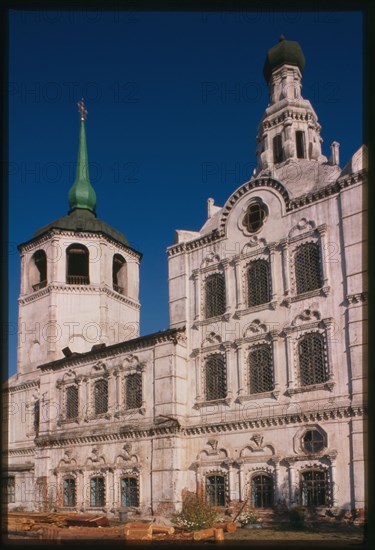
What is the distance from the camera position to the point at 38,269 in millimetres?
38375

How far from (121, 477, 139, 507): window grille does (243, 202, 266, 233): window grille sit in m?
11.5

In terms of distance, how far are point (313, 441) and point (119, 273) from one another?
20.8 meters

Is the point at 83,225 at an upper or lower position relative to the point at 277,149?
lower

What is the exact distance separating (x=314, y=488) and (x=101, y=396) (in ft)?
37.7

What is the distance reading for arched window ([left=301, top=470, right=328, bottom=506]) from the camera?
2095 cm

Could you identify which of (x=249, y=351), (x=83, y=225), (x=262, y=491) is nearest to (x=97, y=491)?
(x=262, y=491)

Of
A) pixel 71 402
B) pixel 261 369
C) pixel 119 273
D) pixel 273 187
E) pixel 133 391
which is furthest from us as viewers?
pixel 119 273

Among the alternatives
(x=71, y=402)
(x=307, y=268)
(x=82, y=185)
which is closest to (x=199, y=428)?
(x=307, y=268)

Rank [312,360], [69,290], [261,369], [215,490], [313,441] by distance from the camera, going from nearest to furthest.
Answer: [313,441], [312,360], [261,369], [215,490], [69,290]

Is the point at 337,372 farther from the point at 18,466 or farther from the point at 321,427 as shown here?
the point at 18,466

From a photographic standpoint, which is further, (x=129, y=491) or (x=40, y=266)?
(x=40, y=266)

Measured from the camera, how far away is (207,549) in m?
6.84

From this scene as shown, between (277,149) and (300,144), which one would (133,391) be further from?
(300,144)

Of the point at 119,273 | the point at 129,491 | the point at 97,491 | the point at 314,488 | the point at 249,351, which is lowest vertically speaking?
the point at 97,491
